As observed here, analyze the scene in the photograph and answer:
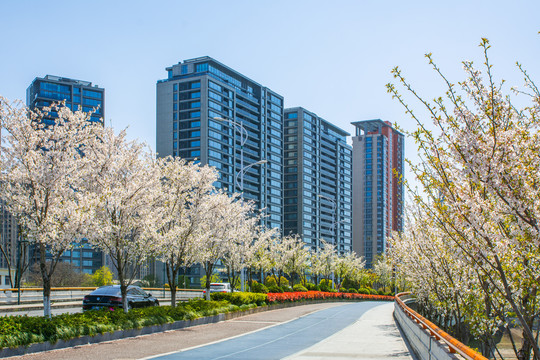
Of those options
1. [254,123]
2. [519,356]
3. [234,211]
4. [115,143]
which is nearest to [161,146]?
[254,123]

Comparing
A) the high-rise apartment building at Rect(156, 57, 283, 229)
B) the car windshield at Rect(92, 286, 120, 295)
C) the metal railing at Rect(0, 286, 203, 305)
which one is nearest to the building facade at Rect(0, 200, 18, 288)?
the metal railing at Rect(0, 286, 203, 305)

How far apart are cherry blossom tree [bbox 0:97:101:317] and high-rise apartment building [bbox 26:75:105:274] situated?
120m

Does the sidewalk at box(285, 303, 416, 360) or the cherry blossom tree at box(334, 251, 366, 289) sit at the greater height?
the sidewalk at box(285, 303, 416, 360)

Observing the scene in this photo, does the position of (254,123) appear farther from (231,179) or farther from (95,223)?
(95,223)

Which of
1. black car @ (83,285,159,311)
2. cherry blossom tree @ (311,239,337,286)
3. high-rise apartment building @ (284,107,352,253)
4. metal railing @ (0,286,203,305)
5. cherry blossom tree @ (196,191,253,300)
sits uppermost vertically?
high-rise apartment building @ (284,107,352,253)

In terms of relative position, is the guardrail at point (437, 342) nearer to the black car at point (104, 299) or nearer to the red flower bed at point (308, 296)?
the black car at point (104, 299)

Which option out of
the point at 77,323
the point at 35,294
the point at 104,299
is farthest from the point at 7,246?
the point at 77,323

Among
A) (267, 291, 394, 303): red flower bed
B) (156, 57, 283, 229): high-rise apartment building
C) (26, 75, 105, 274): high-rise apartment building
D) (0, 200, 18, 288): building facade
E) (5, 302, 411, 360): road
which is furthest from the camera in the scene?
(26, 75, 105, 274): high-rise apartment building

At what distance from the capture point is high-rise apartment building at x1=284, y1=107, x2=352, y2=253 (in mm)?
155500

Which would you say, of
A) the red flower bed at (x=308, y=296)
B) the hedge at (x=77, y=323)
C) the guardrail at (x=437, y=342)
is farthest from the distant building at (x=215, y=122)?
the guardrail at (x=437, y=342)

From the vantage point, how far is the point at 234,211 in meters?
32.0

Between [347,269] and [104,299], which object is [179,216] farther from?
[347,269]

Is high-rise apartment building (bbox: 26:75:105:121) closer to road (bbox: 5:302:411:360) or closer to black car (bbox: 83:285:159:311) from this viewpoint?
black car (bbox: 83:285:159:311)

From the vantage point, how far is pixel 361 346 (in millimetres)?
17234
